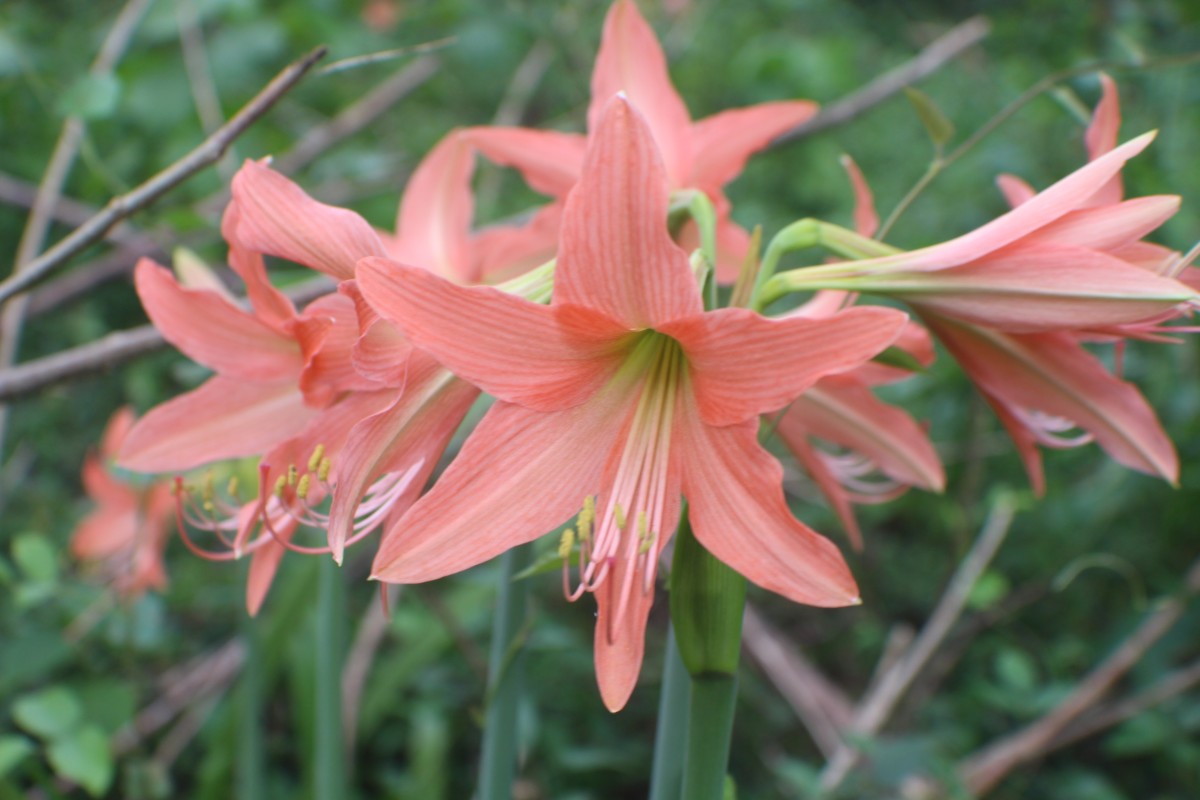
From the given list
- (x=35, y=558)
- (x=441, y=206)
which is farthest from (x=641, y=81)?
(x=35, y=558)

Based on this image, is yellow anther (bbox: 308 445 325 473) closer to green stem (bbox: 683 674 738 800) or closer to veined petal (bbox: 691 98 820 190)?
green stem (bbox: 683 674 738 800)

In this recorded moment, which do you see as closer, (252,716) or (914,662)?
(252,716)

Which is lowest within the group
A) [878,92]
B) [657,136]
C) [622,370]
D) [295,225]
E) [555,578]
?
[555,578]

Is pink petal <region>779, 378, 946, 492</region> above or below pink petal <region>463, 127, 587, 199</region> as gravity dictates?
below

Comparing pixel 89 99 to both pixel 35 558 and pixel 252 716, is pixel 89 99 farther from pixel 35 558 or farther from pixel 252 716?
pixel 252 716

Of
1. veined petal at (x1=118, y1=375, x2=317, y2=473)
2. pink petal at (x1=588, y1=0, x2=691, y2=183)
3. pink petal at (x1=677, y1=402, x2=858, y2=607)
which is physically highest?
pink petal at (x1=588, y1=0, x2=691, y2=183)

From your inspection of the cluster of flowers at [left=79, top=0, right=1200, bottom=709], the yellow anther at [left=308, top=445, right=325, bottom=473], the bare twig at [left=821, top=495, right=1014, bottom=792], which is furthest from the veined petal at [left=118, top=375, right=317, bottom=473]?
the bare twig at [left=821, top=495, right=1014, bottom=792]

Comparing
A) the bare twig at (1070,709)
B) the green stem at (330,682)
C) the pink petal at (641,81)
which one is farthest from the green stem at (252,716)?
the bare twig at (1070,709)
